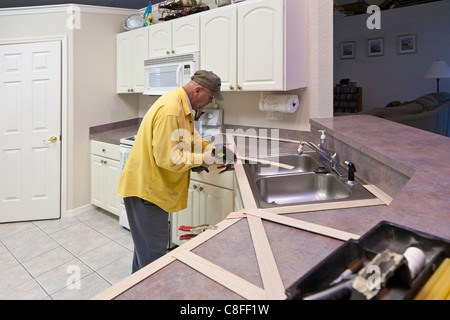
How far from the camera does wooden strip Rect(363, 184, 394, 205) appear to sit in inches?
49.5

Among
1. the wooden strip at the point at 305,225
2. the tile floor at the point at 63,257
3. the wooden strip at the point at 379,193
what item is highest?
the wooden strip at the point at 379,193

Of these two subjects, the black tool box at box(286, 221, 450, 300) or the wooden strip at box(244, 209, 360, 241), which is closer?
the black tool box at box(286, 221, 450, 300)

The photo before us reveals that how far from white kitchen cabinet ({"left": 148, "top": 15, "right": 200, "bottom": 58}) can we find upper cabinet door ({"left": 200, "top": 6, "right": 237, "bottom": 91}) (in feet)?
0.36

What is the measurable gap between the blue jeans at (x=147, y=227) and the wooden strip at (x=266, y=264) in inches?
38.0

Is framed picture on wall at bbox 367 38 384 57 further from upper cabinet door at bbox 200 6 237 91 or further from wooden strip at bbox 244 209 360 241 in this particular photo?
wooden strip at bbox 244 209 360 241

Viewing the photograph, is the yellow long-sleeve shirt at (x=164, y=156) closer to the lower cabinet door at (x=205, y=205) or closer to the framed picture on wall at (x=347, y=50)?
the lower cabinet door at (x=205, y=205)

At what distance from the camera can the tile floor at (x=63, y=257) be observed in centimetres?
226

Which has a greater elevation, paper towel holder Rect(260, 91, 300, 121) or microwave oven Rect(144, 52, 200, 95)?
microwave oven Rect(144, 52, 200, 95)

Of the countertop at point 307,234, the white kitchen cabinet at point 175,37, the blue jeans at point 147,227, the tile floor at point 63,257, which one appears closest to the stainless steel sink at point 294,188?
the countertop at point 307,234

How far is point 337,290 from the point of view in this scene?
0.53m

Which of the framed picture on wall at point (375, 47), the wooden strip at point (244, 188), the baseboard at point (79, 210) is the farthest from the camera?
the framed picture on wall at point (375, 47)

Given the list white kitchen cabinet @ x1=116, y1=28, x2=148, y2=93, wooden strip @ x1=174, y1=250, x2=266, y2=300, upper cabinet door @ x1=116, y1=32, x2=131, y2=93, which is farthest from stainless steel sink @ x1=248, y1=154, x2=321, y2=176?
upper cabinet door @ x1=116, y1=32, x2=131, y2=93

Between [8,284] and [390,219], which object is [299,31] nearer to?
[390,219]

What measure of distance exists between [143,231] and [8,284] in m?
1.30
